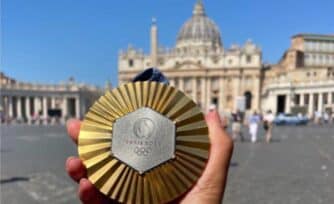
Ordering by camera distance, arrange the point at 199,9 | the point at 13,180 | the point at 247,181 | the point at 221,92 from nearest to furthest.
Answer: the point at 247,181 < the point at 13,180 < the point at 221,92 < the point at 199,9

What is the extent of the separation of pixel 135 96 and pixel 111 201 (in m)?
0.45

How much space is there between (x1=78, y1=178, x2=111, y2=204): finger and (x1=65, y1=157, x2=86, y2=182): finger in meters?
0.04

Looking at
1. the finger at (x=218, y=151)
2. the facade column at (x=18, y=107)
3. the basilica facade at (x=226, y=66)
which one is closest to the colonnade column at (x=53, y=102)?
A: the facade column at (x=18, y=107)

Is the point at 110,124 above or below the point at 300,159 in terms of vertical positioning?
above

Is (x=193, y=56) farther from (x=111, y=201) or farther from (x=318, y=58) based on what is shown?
(x=111, y=201)

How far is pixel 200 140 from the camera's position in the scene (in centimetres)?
130

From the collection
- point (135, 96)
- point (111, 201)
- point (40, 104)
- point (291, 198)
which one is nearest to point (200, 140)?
point (135, 96)

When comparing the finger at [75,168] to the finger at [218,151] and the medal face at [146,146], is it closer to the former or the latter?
the medal face at [146,146]

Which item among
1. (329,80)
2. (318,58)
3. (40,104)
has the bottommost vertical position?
(40,104)

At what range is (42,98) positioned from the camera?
59.2 meters

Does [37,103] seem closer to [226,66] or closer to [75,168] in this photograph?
[226,66]

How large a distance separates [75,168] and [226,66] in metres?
69.4

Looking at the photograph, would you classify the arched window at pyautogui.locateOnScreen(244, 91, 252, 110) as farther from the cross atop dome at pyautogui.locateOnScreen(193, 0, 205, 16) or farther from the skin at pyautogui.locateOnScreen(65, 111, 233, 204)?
the skin at pyautogui.locateOnScreen(65, 111, 233, 204)

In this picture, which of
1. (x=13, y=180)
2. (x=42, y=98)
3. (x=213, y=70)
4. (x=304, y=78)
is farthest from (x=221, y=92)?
(x=13, y=180)
